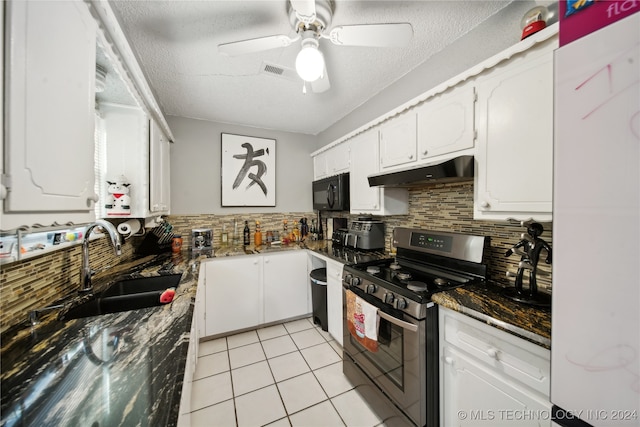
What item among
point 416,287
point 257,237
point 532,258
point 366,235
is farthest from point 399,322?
point 257,237

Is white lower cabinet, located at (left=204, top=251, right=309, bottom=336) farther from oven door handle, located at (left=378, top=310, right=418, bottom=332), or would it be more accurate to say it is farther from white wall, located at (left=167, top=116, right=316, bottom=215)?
oven door handle, located at (left=378, top=310, right=418, bottom=332)

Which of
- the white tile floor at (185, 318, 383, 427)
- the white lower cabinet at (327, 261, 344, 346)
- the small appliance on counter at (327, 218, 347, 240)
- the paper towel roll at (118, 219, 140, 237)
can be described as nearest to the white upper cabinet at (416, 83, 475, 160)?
the white lower cabinet at (327, 261, 344, 346)

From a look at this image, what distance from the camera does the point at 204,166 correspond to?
2.82 meters

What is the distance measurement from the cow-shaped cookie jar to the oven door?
1719 millimetres

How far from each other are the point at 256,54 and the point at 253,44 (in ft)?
1.62

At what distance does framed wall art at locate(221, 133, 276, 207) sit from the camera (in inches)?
114

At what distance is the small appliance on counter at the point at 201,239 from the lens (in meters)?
2.51

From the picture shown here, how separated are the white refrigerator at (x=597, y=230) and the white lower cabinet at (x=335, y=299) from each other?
148 centimetres

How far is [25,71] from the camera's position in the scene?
0.56 m

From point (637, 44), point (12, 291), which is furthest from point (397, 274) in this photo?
point (12, 291)

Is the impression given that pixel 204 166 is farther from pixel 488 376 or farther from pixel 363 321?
pixel 488 376

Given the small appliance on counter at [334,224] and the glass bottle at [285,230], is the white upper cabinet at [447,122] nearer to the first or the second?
the small appliance on counter at [334,224]

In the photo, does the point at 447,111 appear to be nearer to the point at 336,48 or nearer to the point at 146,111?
the point at 336,48

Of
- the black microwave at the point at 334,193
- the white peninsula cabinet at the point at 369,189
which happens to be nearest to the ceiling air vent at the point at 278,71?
the white peninsula cabinet at the point at 369,189
